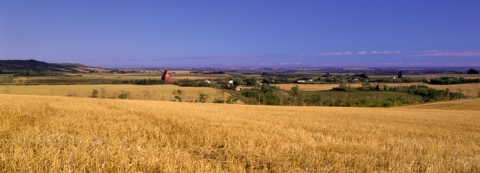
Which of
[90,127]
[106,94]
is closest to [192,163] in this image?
[90,127]

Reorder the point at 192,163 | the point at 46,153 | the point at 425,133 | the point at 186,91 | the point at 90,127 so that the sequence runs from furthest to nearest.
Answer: the point at 186,91 < the point at 425,133 < the point at 90,127 < the point at 192,163 < the point at 46,153

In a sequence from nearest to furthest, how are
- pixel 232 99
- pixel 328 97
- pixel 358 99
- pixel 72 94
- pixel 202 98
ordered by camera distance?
pixel 72 94 < pixel 202 98 < pixel 232 99 < pixel 358 99 < pixel 328 97

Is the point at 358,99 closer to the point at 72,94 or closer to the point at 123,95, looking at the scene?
the point at 123,95

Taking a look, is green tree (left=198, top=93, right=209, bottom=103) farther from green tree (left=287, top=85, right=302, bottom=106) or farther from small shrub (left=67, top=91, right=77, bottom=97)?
small shrub (left=67, top=91, right=77, bottom=97)

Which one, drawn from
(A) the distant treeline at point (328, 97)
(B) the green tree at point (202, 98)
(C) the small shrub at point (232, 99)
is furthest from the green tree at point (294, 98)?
(B) the green tree at point (202, 98)

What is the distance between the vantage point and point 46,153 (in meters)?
4.84

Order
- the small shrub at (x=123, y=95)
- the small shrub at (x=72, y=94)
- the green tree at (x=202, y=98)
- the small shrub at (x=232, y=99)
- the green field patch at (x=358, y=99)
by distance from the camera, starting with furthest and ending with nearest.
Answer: the green field patch at (x=358, y=99)
the small shrub at (x=232, y=99)
the green tree at (x=202, y=98)
the small shrub at (x=123, y=95)
the small shrub at (x=72, y=94)

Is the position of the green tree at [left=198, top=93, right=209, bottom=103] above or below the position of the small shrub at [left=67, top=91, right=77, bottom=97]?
below

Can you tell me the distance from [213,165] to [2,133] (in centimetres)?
492

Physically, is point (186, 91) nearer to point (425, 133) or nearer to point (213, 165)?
point (425, 133)

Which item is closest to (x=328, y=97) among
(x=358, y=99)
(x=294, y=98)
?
(x=358, y=99)

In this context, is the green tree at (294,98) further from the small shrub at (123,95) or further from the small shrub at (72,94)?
the small shrub at (72,94)

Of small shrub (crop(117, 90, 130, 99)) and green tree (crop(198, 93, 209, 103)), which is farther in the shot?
green tree (crop(198, 93, 209, 103))

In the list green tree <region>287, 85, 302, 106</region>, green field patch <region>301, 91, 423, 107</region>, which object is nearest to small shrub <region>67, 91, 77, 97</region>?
green tree <region>287, 85, 302, 106</region>
